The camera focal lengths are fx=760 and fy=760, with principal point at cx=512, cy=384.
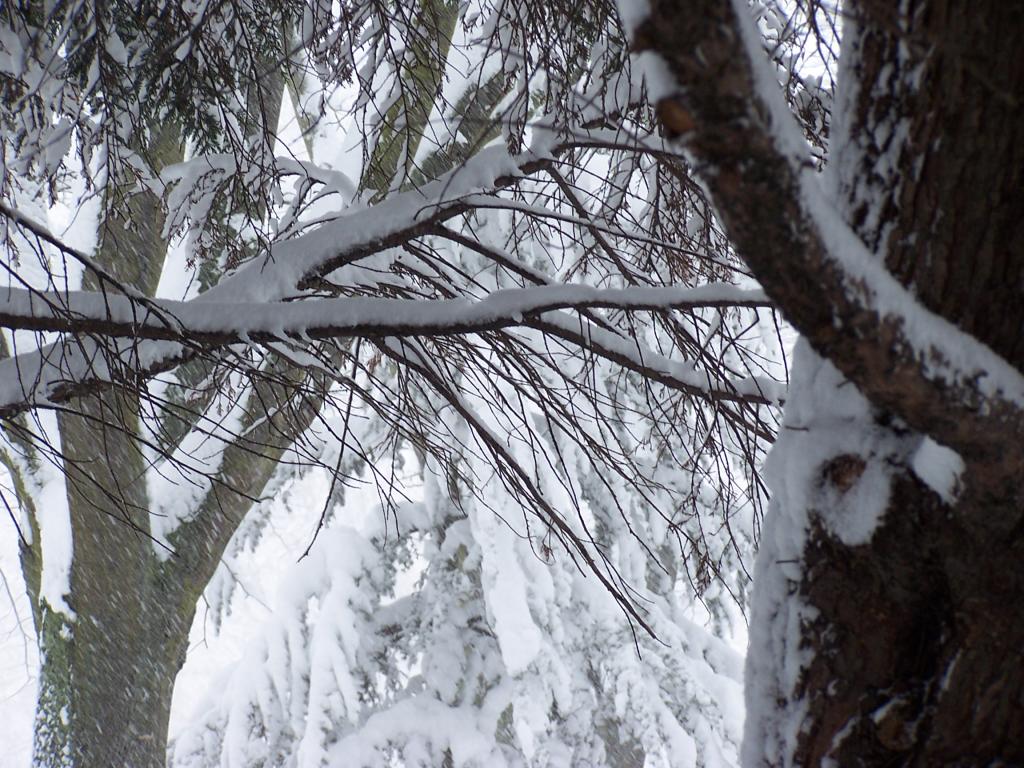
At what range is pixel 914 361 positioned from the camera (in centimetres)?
72

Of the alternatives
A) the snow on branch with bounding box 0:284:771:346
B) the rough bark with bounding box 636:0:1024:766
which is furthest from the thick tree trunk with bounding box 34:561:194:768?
the rough bark with bounding box 636:0:1024:766

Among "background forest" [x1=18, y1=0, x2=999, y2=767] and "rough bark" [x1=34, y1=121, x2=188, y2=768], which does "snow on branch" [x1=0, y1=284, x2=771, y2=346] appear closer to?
"background forest" [x1=18, y1=0, x2=999, y2=767]

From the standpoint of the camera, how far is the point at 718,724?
4668 mm

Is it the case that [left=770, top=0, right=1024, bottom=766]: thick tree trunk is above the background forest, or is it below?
below

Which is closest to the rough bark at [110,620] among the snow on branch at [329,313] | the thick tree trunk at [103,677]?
the thick tree trunk at [103,677]

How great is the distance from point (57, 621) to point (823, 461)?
12.9 feet

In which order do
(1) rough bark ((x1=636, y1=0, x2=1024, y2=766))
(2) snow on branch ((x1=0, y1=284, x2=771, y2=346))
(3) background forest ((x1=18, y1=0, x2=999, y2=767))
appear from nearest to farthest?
(1) rough bark ((x1=636, y1=0, x2=1024, y2=766)) → (2) snow on branch ((x1=0, y1=284, x2=771, y2=346)) → (3) background forest ((x1=18, y1=0, x2=999, y2=767))

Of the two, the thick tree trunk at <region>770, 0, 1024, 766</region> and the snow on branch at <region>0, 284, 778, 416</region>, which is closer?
the thick tree trunk at <region>770, 0, 1024, 766</region>

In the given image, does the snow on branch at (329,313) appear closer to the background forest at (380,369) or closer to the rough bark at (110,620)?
the background forest at (380,369)

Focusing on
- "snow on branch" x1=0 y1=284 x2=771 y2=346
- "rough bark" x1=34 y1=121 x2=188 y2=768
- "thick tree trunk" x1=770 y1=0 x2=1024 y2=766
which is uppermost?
"rough bark" x1=34 y1=121 x2=188 y2=768

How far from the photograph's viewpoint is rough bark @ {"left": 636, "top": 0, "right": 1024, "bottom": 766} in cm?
70

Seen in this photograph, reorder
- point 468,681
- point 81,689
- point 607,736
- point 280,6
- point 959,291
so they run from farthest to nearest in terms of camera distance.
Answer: point 607,736
point 468,681
point 81,689
point 280,6
point 959,291

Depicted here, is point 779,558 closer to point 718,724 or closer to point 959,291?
point 959,291

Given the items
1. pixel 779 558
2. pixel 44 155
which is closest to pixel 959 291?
pixel 779 558
